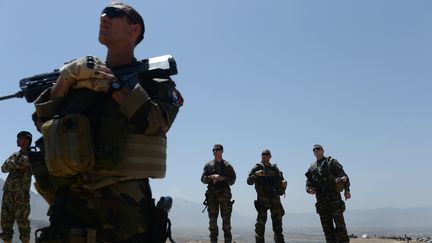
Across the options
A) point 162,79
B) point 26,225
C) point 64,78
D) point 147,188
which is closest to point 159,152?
point 147,188

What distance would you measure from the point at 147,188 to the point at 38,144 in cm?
Answer: 87

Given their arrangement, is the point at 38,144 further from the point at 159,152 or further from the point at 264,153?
the point at 264,153

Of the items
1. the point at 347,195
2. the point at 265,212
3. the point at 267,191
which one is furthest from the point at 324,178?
the point at 265,212

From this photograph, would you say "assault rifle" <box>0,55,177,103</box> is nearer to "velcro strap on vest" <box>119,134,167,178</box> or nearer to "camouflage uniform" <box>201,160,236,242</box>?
"velcro strap on vest" <box>119,134,167,178</box>

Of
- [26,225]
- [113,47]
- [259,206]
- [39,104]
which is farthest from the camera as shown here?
[259,206]

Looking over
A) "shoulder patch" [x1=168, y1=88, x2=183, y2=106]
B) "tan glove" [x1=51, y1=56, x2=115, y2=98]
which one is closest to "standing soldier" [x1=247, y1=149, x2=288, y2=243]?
"shoulder patch" [x1=168, y1=88, x2=183, y2=106]

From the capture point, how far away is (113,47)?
10.6 feet

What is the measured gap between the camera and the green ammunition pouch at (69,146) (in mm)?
2596

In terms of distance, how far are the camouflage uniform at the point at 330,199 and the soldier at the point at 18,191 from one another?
712 cm

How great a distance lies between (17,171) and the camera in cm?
988

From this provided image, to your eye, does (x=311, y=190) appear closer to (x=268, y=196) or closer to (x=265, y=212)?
(x=268, y=196)

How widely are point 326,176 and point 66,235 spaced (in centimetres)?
909

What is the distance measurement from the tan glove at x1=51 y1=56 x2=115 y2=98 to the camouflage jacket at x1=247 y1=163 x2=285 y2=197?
957cm

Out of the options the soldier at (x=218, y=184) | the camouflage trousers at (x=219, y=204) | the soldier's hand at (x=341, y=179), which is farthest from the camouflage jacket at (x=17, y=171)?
the soldier's hand at (x=341, y=179)
